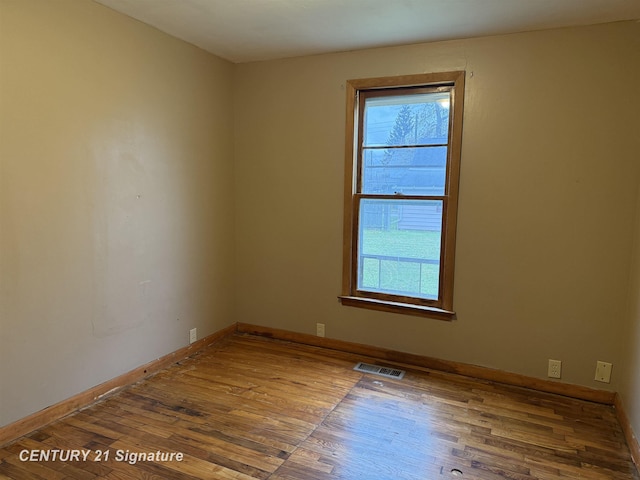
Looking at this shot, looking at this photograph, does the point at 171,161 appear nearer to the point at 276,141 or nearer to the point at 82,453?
the point at 276,141

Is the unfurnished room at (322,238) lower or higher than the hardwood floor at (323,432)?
higher

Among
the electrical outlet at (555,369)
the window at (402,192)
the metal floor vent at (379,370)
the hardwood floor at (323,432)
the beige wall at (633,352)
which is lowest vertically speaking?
the hardwood floor at (323,432)

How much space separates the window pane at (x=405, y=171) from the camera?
3.20 metres

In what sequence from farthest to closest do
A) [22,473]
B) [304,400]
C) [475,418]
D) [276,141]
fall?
[276,141] < [304,400] < [475,418] < [22,473]

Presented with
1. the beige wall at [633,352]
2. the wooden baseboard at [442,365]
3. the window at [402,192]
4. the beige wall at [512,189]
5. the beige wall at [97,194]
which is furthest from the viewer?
the window at [402,192]

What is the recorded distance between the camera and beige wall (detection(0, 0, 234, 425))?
2.25 meters

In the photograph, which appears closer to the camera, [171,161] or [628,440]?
[628,440]

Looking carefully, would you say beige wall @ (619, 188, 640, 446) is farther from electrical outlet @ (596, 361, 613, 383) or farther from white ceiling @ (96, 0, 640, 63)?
white ceiling @ (96, 0, 640, 63)

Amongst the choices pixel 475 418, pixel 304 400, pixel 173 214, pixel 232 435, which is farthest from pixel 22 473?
pixel 475 418

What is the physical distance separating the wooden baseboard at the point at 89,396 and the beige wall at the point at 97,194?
43mm

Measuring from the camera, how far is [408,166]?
10.8 ft

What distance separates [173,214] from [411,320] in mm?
1968

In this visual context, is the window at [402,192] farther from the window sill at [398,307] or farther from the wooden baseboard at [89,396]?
the wooden baseboard at [89,396]

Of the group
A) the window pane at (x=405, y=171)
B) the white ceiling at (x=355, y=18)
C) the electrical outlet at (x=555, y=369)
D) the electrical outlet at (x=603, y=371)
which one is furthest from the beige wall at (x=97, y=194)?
the electrical outlet at (x=603, y=371)
